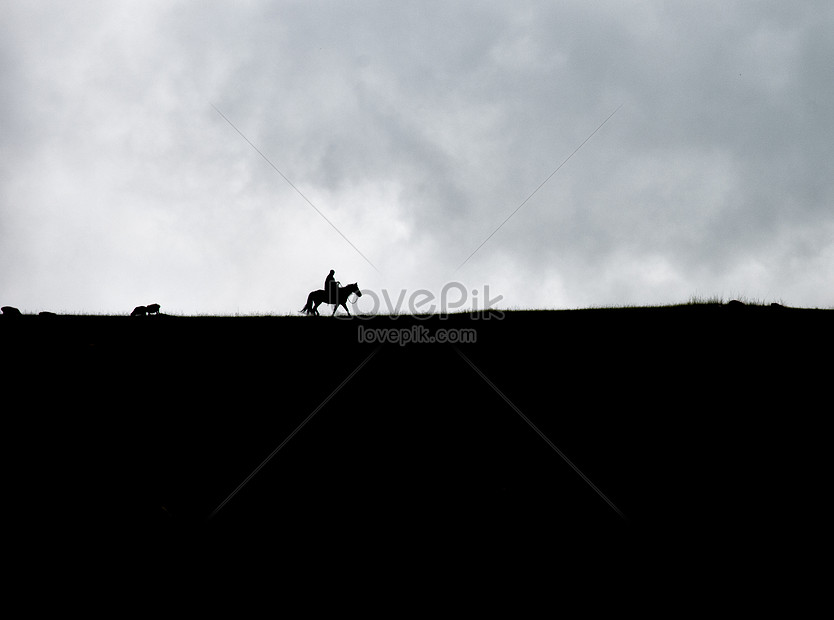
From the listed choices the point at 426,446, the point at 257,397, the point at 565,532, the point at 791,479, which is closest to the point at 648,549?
the point at 565,532

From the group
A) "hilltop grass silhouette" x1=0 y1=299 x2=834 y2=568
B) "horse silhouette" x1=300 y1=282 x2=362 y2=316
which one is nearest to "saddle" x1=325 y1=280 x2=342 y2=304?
"horse silhouette" x1=300 y1=282 x2=362 y2=316

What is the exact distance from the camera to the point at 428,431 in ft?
40.8

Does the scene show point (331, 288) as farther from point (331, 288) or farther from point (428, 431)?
point (428, 431)

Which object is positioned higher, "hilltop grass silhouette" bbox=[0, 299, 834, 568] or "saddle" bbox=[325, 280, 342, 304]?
"saddle" bbox=[325, 280, 342, 304]

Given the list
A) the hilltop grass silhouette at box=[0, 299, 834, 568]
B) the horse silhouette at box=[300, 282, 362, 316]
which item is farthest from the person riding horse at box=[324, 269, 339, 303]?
the hilltop grass silhouette at box=[0, 299, 834, 568]

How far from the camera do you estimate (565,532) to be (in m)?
9.03

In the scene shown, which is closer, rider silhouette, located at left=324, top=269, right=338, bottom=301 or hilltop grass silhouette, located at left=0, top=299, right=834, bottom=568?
hilltop grass silhouette, located at left=0, top=299, right=834, bottom=568

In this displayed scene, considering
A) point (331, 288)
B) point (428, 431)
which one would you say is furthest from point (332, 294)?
point (428, 431)

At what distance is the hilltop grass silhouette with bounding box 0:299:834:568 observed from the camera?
9.33 meters

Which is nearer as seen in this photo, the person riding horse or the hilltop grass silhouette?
the hilltop grass silhouette

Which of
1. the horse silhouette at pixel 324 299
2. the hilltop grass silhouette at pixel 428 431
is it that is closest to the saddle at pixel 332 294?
the horse silhouette at pixel 324 299

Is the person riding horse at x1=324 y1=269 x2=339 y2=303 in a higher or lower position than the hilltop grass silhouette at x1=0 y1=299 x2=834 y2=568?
higher

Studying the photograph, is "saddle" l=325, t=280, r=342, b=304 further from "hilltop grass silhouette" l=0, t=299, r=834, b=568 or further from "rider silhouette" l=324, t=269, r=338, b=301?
"hilltop grass silhouette" l=0, t=299, r=834, b=568

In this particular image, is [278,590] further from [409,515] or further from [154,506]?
[154,506]
